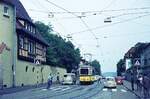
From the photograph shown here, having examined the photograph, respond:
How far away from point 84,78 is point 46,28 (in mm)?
28750

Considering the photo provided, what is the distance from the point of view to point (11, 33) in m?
53.2

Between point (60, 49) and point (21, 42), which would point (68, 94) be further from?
point (60, 49)

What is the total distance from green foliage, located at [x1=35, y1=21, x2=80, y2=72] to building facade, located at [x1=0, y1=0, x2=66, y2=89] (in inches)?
1083

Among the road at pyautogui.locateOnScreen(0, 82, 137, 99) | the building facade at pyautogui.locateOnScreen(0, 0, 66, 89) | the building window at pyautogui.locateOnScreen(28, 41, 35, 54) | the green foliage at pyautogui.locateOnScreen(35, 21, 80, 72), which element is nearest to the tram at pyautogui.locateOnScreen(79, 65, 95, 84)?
the building facade at pyautogui.locateOnScreen(0, 0, 66, 89)

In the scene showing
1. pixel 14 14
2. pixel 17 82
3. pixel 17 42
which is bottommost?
pixel 17 82

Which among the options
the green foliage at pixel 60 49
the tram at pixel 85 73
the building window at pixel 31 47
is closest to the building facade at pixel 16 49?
the building window at pixel 31 47

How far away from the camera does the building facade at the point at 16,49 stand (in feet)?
165

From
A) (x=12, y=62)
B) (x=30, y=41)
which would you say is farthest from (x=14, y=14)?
(x=30, y=41)

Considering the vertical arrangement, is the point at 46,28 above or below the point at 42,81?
above

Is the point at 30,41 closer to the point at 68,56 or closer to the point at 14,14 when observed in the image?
the point at 14,14

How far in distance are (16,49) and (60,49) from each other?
→ 48011mm

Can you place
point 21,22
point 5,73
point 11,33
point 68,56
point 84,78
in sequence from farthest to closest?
1. point 68,56
2. point 84,78
3. point 21,22
4. point 11,33
5. point 5,73

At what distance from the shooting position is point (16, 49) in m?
54.5

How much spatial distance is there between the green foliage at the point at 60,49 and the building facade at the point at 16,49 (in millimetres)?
27498
